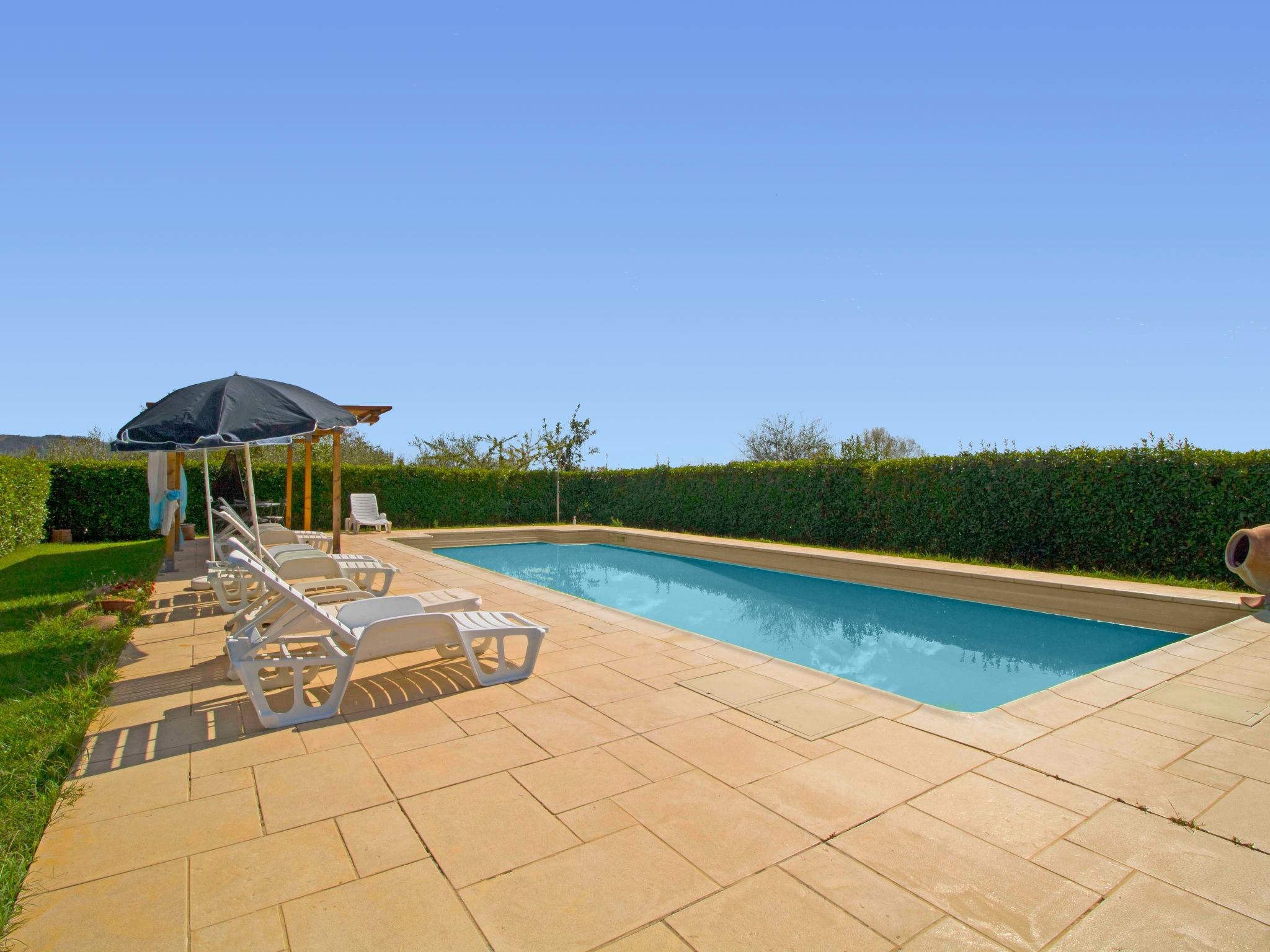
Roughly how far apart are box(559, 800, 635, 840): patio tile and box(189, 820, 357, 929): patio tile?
2.55 feet

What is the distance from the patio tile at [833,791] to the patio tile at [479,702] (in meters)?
1.60

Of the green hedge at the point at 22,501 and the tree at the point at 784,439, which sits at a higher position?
the tree at the point at 784,439

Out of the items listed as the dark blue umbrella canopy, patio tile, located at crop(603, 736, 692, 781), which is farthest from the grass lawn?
patio tile, located at crop(603, 736, 692, 781)

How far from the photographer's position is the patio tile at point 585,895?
196 centimetres

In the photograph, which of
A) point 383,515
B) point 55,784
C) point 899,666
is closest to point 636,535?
point 383,515

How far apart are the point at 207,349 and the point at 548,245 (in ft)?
38.2

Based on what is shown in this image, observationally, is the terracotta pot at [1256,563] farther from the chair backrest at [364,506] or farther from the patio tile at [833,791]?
the chair backrest at [364,506]

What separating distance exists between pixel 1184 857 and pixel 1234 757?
1222 millimetres

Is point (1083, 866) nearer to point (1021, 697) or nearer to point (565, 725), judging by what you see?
point (565, 725)

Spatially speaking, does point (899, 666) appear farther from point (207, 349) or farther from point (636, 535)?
point (207, 349)

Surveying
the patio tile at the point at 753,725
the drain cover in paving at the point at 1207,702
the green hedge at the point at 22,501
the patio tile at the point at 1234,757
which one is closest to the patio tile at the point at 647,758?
the patio tile at the point at 753,725

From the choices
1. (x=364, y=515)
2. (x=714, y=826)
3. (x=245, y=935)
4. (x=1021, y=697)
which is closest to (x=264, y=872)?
(x=245, y=935)

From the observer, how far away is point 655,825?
101 inches

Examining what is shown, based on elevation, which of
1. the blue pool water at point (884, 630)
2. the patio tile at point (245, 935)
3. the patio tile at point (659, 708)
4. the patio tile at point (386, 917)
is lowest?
the blue pool water at point (884, 630)
